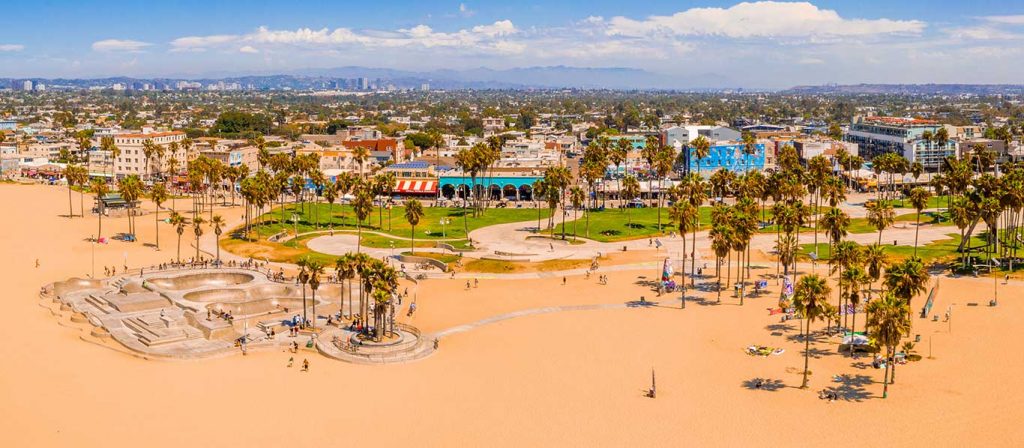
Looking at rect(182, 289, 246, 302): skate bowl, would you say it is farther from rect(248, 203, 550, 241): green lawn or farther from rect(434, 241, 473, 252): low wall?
rect(248, 203, 550, 241): green lawn

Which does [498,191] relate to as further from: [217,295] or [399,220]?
[217,295]

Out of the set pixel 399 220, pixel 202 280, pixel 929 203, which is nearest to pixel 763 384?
pixel 202 280

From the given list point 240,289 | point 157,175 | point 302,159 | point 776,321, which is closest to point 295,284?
point 240,289

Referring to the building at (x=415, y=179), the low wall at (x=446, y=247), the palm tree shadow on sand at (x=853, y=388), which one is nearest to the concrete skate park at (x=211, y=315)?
the low wall at (x=446, y=247)

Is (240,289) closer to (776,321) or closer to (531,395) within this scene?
(531,395)

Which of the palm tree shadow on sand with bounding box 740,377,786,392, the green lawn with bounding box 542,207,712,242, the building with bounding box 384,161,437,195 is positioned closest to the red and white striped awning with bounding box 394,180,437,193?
the building with bounding box 384,161,437,195

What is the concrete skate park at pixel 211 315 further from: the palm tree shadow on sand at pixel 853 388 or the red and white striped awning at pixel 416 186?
the red and white striped awning at pixel 416 186
